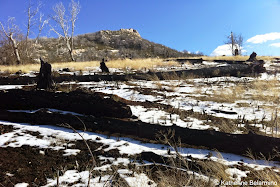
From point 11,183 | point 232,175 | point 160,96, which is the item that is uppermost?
point 160,96

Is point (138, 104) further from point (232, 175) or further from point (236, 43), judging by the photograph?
point (236, 43)

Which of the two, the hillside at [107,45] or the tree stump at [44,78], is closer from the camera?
the tree stump at [44,78]

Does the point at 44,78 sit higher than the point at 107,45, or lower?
lower

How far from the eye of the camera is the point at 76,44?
52969 mm

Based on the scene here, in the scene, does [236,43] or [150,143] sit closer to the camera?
[150,143]

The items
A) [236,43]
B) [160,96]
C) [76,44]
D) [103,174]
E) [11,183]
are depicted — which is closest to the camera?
[11,183]

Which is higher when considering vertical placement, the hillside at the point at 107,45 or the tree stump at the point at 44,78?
the hillside at the point at 107,45

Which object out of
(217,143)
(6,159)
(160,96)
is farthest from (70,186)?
(160,96)

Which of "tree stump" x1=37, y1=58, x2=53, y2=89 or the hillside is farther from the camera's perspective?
the hillside

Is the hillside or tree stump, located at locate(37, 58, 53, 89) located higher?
the hillside

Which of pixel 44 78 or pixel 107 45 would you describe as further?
pixel 107 45

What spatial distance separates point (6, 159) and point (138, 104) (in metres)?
3.20

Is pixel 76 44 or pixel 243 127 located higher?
pixel 76 44

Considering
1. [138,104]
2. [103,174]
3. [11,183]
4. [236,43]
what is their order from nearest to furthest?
1. [11,183]
2. [103,174]
3. [138,104]
4. [236,43]
